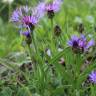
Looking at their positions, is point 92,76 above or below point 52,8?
below

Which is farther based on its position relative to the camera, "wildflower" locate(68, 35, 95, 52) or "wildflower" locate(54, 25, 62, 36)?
"wildflower" locate(54, 25, 62, 36)

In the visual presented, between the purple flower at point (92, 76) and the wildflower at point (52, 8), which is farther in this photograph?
the wildflower at point (52, 8)

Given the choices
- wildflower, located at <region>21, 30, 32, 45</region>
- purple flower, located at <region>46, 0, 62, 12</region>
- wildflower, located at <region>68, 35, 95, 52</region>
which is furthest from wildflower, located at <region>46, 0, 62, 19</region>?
wildflower, located at <region>68, 35, 95, 52</region>

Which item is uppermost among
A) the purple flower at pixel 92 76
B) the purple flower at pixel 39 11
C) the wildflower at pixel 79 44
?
the purple flower at pixel 39 11

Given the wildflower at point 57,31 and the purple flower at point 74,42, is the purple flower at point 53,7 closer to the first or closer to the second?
the wildflower at point 57,31

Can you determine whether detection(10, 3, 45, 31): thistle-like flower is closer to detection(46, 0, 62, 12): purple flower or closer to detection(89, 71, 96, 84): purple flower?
detection(46, 0, 62, 12): purple flower

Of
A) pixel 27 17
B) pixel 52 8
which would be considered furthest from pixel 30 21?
pixel 52 8

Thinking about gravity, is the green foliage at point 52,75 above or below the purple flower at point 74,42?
below

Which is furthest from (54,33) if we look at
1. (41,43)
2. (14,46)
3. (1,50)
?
(14,46)

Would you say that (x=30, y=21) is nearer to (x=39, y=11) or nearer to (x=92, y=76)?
(x=39, y=11)

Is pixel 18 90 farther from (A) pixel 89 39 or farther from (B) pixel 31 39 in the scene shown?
(A) pixel 89 39

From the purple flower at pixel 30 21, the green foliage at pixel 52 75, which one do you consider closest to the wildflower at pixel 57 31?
the green foliage at pixel 52 75
